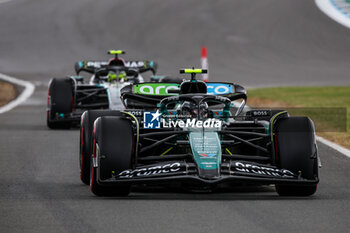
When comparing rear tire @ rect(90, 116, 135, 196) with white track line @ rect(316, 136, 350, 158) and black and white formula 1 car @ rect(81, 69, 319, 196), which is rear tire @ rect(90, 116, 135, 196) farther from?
white track line @ rect(316, 136, 350, 158)

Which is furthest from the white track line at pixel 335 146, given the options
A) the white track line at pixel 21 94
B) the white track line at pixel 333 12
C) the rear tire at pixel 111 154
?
the white track line at pixel 333 12

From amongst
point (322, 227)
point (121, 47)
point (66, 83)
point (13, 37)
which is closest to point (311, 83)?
point (121, 47)

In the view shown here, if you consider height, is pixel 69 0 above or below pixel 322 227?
above

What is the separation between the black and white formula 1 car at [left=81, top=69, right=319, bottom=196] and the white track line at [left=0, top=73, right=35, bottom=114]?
1285 cm

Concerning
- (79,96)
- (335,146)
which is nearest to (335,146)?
(335,146)

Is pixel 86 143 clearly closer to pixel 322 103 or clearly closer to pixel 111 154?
pixel 111 154

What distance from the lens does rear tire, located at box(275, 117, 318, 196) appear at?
900 centimetres

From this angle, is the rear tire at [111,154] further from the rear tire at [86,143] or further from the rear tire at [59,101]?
the rear tire at [59,101]

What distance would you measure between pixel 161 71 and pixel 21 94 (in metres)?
10.4

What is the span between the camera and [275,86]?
3169cm

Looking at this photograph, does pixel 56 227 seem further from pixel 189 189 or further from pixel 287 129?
pixel 287 129

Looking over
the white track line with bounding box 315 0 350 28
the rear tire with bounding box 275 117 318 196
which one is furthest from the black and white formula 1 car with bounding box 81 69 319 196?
the white track line with bounding box 315 0 350 28

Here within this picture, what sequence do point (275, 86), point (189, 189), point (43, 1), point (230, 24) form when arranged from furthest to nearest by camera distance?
point (43, 1) < point (230, 24) < point (275, 86) < point (189, 189)

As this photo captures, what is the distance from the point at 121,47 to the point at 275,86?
49.0 ft
